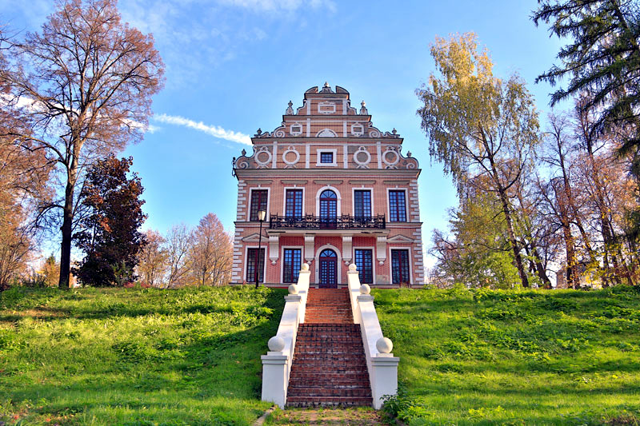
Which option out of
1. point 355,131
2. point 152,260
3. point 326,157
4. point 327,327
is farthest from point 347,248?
point 152,260

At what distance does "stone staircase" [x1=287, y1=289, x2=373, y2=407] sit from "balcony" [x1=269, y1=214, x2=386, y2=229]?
9813 millimetres

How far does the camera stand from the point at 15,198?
19875 millimetres

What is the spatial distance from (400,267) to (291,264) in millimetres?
6292

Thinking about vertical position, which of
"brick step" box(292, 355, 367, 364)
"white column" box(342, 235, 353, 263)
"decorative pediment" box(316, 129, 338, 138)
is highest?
"decorative pediment" box(316, 129, 338, 138)

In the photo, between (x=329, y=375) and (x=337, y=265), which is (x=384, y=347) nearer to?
(x=329, y=375)

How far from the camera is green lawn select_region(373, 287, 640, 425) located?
6978 mm

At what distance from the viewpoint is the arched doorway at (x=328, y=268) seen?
77.2ft

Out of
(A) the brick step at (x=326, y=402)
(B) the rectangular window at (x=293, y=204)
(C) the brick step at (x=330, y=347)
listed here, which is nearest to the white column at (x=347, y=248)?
(B) the rectangular window at (x=293, y=204)

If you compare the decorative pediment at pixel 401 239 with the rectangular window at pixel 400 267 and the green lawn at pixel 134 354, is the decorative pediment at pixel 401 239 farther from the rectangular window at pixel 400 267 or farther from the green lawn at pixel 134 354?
the green lawn at pixel 134 354

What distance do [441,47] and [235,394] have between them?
2268 cm

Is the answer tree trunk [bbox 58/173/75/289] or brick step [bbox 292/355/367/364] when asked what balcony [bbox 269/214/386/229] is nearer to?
tree trunk [bbox 58/173/75/289]

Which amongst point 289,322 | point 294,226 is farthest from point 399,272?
point 289,322

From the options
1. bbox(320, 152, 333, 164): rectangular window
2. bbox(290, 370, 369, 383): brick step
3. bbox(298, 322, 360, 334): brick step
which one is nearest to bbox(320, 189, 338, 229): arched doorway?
bbox(320, 152, 333, 164): rectangular window

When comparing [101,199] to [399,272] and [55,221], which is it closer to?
[55,221]
